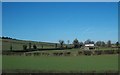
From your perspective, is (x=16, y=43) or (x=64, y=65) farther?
(x=16, y=43)

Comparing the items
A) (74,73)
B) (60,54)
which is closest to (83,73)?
(74,73)

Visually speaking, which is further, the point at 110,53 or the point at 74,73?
the point at 110,53

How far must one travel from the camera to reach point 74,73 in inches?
710

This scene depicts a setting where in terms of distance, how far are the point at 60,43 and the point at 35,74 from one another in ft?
254

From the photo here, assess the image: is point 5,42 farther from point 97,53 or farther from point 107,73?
point 107,73

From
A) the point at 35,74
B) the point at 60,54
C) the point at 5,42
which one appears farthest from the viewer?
the point at 5,42

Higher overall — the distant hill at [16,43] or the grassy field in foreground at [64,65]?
the distant hill at [16,43]

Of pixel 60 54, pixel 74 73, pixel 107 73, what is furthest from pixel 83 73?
pixel 60 54

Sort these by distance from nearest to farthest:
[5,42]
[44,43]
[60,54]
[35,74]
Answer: [35,74], [60,54], [5,42], [44,43]

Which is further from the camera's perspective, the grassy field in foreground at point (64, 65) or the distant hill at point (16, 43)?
the distant hill at point (16, 43)

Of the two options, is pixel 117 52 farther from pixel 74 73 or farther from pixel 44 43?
pixel 44 43

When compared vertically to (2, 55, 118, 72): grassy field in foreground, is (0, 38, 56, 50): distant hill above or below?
above

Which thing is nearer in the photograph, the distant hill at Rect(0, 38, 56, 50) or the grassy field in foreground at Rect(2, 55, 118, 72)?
the grassy field in foreground at Rect(2, 55, 118, 72)

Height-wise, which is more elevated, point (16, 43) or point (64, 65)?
point (16, 43)
